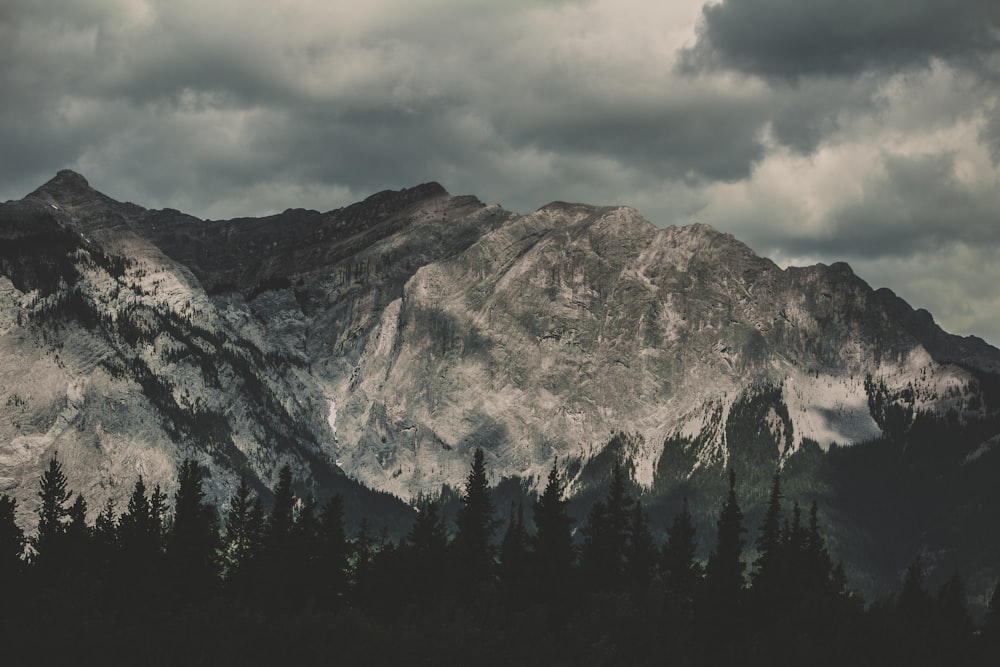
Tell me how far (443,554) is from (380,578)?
8.10 m

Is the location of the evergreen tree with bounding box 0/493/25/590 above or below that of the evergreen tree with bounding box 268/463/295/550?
below

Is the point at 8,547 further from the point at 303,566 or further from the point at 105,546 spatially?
the point at 303,566

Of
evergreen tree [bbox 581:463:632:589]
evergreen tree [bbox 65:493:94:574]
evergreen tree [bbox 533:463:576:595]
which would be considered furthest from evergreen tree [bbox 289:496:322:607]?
evergreen tree [bbox 581:463:632:589]

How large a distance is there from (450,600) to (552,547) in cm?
1059

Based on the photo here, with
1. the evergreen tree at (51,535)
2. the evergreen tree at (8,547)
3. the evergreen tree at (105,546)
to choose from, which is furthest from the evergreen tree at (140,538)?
the evergreen tree at (8,547)

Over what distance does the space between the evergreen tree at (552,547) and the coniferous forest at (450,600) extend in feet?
0.64

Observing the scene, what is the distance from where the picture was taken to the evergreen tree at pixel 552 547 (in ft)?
436

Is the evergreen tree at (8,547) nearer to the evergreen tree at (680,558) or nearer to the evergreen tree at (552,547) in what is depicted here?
the evergreen tree at (552,547)

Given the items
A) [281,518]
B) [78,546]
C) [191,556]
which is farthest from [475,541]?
[78,546]

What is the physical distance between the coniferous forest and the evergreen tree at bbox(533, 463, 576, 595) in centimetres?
19

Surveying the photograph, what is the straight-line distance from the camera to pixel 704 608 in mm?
108688

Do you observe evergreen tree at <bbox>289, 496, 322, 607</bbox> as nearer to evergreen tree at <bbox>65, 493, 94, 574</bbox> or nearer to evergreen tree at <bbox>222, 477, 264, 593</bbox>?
evergreen tree at <bbox>222, 477, 264, 593</bbox>

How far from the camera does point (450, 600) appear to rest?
12950cm

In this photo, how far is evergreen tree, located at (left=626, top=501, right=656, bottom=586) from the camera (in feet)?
473
